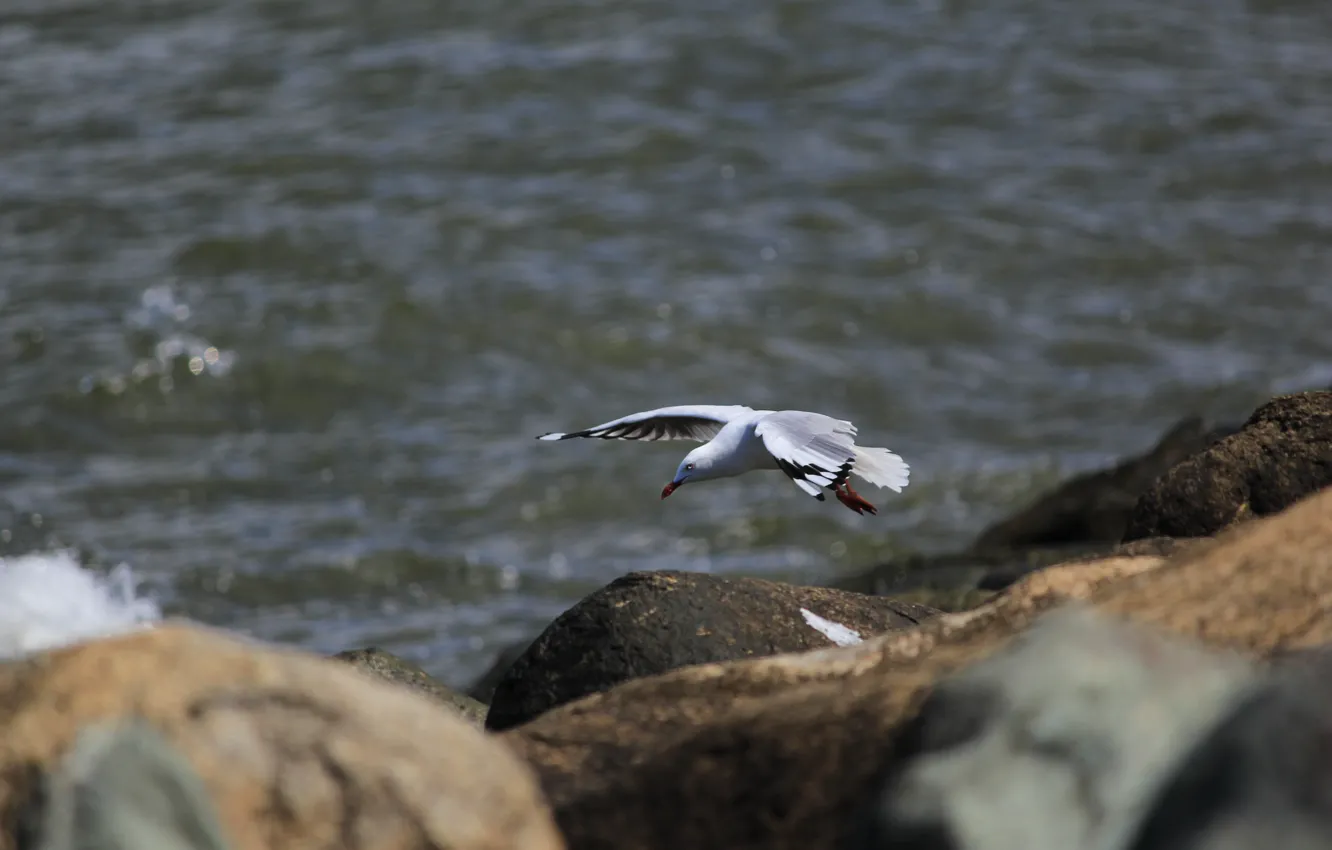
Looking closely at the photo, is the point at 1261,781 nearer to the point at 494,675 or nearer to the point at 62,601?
the point at 494,675

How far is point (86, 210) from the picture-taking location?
47.2 feet

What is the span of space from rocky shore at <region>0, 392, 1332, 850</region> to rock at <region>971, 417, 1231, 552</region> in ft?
17.5

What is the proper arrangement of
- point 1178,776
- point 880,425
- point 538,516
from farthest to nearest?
1. point 880,425
2. point 538,516
3. point 1178,776

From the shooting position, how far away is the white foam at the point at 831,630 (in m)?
5.15

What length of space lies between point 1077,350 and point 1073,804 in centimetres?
1013

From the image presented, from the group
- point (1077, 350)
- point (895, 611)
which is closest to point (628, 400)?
point (1077, 350)

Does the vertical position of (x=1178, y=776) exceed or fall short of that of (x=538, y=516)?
it exceeds it

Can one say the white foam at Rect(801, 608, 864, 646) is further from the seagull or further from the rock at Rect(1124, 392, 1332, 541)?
the rock at Rect(1124, 392, 1332, 541)

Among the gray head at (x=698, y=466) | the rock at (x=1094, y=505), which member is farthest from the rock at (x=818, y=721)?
the rock at (x=1094, y=505)

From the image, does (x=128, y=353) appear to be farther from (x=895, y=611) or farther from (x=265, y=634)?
(x=895, y=611)

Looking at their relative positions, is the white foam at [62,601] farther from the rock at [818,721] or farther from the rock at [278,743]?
the rock at [818,721]

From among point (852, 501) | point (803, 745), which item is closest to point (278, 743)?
point (803, 745)

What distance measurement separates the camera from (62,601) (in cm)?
943

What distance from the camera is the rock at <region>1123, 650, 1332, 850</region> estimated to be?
113 inches
